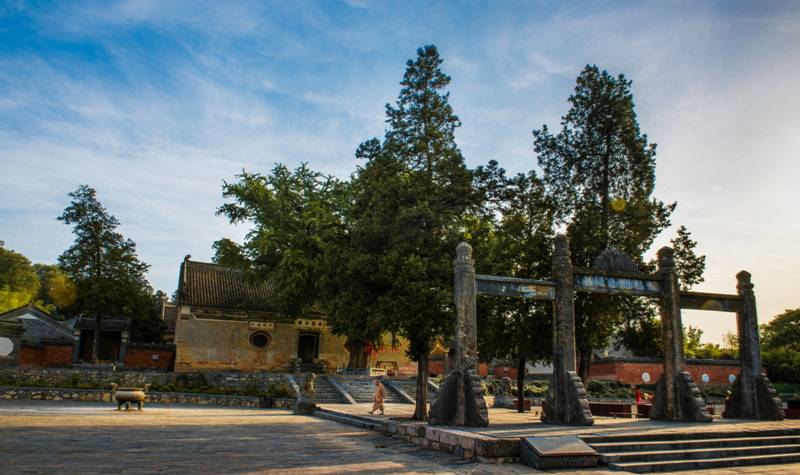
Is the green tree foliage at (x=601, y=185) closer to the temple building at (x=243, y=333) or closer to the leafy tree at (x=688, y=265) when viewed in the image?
the leafy tree at (x=688, y=265)

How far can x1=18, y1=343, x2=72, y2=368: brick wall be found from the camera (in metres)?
32.4

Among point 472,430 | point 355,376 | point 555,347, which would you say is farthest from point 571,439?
point 355,376

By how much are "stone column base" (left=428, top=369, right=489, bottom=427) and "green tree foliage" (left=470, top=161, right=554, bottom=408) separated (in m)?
4.11

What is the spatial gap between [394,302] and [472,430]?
4471 mm

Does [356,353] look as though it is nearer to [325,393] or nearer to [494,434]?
[325,393]

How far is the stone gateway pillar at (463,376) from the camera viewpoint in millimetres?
11406

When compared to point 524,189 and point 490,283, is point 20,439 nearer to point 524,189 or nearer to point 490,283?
point 490,283

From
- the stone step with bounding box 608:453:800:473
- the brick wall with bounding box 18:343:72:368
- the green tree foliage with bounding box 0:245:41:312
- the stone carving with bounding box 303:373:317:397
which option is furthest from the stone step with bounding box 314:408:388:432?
the green tree foliage with bounding box 0:245:41:312

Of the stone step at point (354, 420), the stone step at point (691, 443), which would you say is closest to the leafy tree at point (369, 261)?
the stone step at point (354, 420)

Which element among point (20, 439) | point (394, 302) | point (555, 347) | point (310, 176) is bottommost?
point (20, 439)

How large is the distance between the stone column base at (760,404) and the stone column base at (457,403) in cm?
798

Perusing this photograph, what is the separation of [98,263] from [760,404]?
101 ft

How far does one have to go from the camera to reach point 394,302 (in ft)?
46.9

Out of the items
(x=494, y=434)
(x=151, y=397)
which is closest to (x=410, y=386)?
(x=151, y=397)
